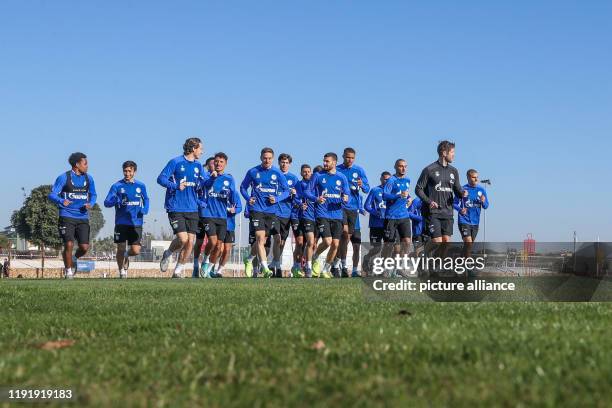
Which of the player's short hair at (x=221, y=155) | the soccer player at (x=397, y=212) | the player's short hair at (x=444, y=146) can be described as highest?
the player's short hair at (x=221, y=155)

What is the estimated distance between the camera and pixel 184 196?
58.6ft

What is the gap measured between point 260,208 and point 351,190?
231 centimetres

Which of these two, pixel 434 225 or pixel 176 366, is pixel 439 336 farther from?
pixel 434 225

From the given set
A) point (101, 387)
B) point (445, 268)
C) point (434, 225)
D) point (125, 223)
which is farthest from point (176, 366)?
point (125, 223)

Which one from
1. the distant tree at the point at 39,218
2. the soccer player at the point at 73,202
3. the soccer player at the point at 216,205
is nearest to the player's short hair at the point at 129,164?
the soccer player at the point at 73,202

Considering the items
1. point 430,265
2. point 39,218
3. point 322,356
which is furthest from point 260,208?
point 39,218

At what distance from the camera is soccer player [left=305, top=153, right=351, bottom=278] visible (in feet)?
61.6

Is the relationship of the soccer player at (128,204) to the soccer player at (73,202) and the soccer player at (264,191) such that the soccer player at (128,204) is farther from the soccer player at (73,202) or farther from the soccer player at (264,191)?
the soccer player at (264,191)

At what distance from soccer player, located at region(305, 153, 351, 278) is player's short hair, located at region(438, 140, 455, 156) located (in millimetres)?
3579

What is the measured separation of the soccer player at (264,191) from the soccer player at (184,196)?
1.75 metres

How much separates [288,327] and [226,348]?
927mm

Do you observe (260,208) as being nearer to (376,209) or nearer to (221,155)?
(221,155)

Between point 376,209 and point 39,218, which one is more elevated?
point 39,218

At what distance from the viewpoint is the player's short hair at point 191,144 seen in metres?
17.8
